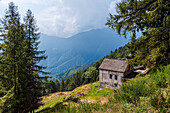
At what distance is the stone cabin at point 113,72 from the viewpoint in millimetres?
32463

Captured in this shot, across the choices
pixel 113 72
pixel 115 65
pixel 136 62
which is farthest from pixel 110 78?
pixel 136 62

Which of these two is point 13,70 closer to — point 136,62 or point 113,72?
point 136,62

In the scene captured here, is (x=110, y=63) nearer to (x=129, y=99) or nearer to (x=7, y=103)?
(x=7, y=103)

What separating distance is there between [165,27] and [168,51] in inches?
63.1

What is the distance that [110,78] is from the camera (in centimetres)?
3453

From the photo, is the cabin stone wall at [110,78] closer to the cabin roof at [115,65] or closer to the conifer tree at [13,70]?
the cabin roof at [115,65]

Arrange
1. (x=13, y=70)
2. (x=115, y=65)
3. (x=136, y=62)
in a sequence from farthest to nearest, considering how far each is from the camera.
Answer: (x=115, y=65)
(x=13, y=70)
(x=136, y=62)

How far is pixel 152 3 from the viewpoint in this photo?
6719 mm

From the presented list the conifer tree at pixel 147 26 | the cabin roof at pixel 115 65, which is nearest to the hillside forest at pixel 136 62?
the conifer tree at pixel 147 26

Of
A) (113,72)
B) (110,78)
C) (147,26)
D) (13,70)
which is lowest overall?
(110,78)

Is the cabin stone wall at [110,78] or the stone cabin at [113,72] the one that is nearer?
the stone cabin at [113,72]

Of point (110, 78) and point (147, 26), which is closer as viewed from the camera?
point (147, 26)

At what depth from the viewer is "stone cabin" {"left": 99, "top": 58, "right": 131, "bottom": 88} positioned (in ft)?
107

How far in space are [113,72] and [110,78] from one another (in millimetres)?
2464
